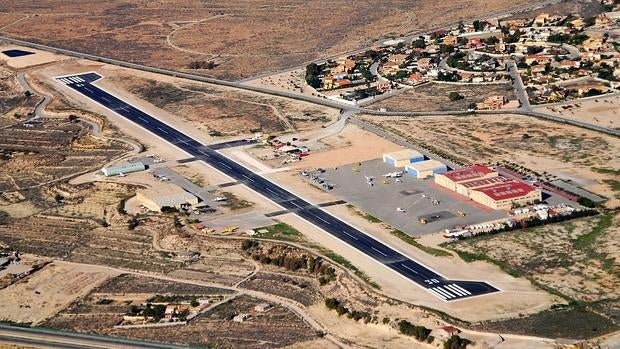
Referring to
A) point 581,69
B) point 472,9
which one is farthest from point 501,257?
point 472,9

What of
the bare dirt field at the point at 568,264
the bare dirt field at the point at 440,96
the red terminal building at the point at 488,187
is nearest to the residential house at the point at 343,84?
the bare dirt field at the point at 440,96

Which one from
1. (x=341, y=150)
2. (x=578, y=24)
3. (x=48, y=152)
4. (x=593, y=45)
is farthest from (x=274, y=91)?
(x=578, y=24)

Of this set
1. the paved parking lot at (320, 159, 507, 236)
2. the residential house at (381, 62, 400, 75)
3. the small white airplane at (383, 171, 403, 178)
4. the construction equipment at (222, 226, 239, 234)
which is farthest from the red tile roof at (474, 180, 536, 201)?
the residential house at (381, 62, 400, 75)

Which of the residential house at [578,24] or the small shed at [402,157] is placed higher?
the residential house at [578,24]

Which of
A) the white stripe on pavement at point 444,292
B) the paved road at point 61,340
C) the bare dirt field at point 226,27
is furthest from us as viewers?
the bare dirt field at point 226,27

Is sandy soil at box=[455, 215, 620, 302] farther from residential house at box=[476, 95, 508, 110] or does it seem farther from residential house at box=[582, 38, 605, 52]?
residential house at box=[582, 38, 605, 52]

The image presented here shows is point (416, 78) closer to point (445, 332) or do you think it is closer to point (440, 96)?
point (440, 96)

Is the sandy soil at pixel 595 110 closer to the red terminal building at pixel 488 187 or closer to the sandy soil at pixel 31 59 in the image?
the red terminal building at pixel 488 187
